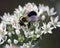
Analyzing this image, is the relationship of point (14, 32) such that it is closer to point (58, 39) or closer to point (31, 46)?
point (31, 46)

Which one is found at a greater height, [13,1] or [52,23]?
[13,1]

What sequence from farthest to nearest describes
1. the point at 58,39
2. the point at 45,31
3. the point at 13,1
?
the point at 13,1 < the point at 58,39 < the point at 45,31

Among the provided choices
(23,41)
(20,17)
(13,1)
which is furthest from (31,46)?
(13,1)

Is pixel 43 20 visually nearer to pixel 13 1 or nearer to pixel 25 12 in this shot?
pixel 25 12

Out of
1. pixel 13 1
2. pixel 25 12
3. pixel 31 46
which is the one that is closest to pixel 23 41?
pixel 31 46

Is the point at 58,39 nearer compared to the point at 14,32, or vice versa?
the point at 14,32

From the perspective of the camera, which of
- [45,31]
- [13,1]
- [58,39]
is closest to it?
[45,31]

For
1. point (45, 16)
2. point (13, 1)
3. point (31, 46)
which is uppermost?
point (13, 1)
